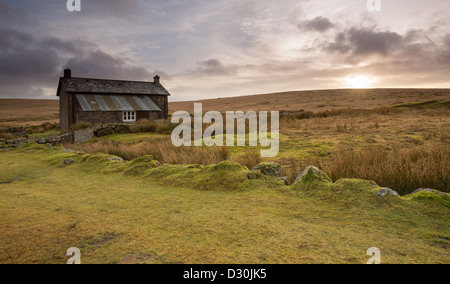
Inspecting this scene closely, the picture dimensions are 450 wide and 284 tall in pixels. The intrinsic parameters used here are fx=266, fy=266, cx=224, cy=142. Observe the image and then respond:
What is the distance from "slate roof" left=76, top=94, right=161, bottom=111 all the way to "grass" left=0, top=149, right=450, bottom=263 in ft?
88.6

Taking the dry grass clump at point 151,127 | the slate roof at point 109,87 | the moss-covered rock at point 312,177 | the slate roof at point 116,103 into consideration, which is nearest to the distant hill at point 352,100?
the slate roof at point 109,87

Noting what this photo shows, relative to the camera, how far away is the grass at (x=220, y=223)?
2473 millimetres

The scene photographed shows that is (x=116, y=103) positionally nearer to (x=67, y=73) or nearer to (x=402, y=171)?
(x=67, y=73)

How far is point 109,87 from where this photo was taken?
33625mm

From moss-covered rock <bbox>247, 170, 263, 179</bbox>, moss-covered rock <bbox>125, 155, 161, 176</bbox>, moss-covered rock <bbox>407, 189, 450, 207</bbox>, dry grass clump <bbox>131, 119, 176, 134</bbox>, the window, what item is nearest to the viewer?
moss-covered rock <bbox>407, 189, 450, 207</bbox>

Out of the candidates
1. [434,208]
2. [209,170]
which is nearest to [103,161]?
[209,170]

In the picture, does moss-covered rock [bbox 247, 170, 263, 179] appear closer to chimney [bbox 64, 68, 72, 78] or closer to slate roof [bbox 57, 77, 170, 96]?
slate roof [bbox 57, 77, 170, 96]

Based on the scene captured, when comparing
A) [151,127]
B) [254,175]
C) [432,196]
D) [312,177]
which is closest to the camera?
[432,196]

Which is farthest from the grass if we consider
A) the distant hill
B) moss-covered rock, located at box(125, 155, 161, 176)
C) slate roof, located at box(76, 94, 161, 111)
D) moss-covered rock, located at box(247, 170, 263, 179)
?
the distant hill

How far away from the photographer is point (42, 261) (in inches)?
95.7

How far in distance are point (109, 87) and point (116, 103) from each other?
3350mm

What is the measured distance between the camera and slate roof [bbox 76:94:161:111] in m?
29.8

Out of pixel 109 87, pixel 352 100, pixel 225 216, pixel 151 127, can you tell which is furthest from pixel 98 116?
pixel 352 100
